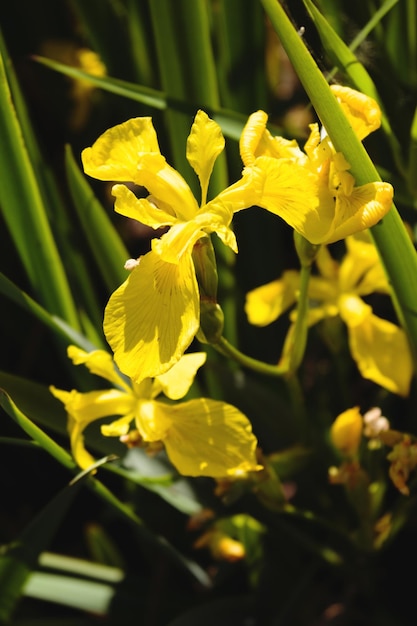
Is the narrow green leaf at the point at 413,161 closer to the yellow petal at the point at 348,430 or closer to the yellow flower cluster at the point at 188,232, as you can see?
the yellow flower cluster at the point at 188,232

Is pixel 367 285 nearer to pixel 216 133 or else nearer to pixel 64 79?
pixel 216 133

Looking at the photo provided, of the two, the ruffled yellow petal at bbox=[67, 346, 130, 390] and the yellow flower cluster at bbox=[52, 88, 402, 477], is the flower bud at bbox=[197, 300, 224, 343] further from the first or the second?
the ruffled yellow petal at bbox=[67, 346, 130, 390]

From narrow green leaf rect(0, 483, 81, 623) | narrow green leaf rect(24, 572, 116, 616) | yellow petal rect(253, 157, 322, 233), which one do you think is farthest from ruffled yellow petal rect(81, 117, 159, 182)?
narrow green leaf rect(24, 572, 116, 616)

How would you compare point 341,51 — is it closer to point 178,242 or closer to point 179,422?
point 178,242

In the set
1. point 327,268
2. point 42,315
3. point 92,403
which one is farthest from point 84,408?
point 327,268

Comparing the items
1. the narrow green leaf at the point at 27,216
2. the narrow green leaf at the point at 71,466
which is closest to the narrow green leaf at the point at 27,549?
the narrow green leaf at the point at 71,466

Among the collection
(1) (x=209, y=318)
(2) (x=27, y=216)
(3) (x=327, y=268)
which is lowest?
(3) (x=327, y=268)
